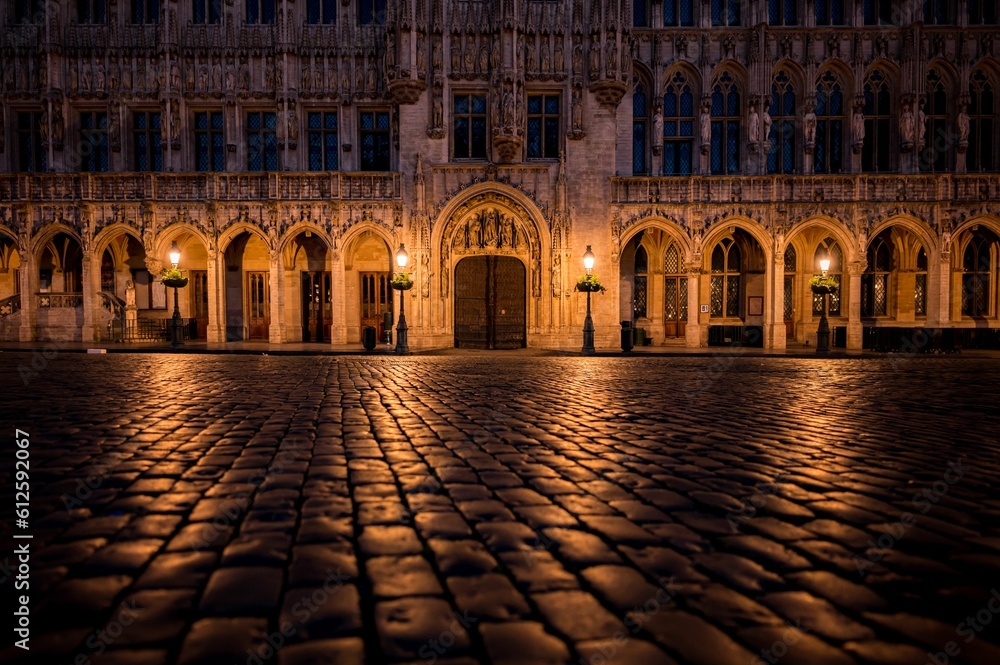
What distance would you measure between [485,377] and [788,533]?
904cm

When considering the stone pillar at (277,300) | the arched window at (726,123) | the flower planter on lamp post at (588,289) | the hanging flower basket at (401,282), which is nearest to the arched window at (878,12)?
the arched window at (726,123)

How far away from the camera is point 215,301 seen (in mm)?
24344

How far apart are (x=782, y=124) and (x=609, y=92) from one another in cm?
765

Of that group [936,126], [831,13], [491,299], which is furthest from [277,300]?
[936,126]

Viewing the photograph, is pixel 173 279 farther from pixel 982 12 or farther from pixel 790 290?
pixel 982 12

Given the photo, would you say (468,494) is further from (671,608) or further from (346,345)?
Result: (346,345)

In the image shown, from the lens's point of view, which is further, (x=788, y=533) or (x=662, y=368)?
(x=662, y=368)

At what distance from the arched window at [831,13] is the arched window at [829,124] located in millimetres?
1914

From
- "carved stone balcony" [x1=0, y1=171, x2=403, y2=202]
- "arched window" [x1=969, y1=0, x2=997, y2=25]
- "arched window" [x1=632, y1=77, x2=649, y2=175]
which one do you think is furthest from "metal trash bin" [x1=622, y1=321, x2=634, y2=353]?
"arched window" [x1=969, y1=0, x2=997, y2=25]

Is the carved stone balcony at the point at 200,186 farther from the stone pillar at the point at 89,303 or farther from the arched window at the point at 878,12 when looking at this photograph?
the arched window at the point at 878,12

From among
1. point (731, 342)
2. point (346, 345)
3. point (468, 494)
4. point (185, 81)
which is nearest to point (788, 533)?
point (468, 494)

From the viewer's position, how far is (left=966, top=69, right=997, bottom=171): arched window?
24.9m

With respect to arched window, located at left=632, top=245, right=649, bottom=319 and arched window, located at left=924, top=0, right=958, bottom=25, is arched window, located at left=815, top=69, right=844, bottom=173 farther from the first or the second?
arched window, located at left=632, top=245, right=649, bottom=319

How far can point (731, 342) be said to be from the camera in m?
25.2
